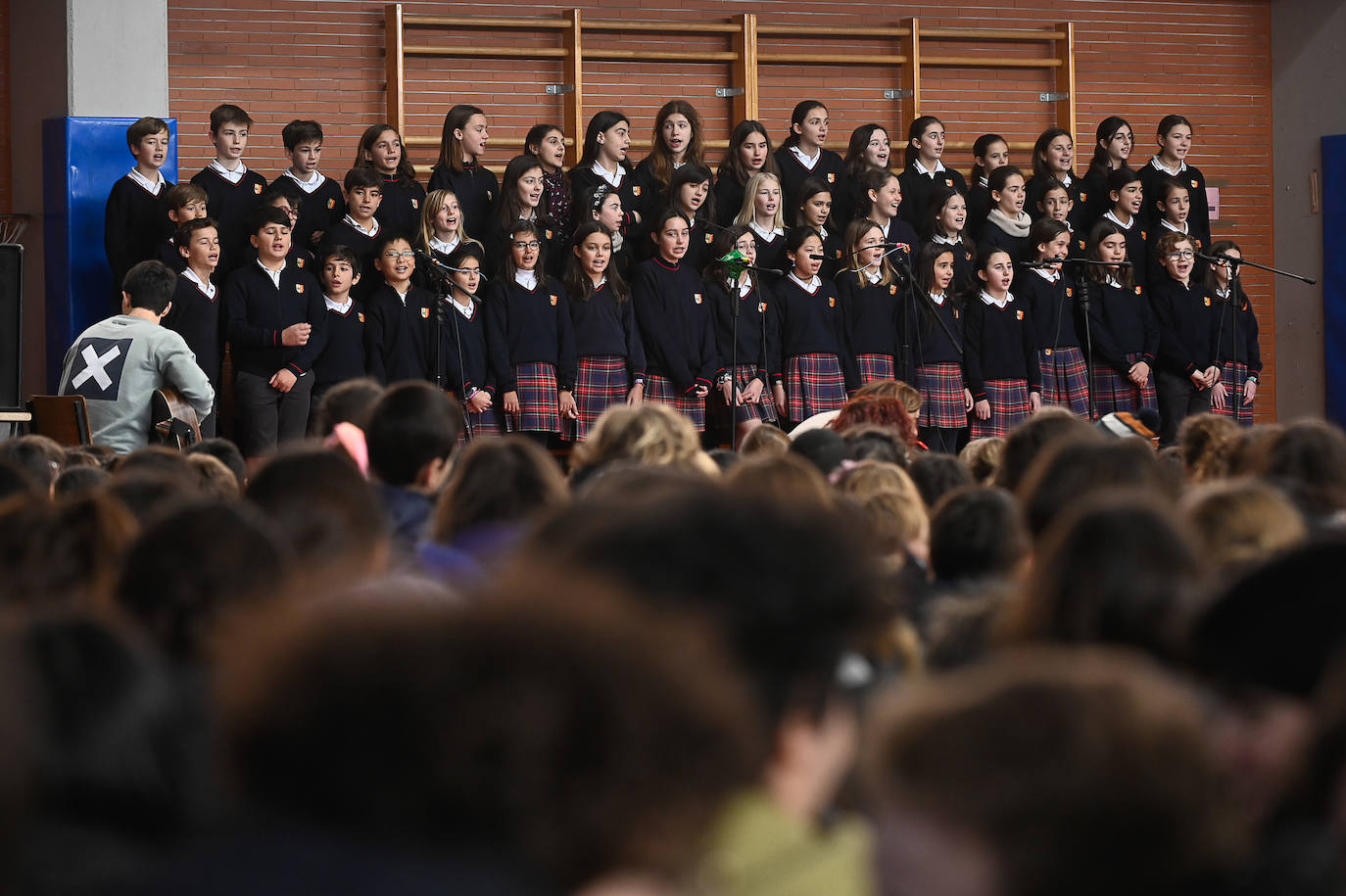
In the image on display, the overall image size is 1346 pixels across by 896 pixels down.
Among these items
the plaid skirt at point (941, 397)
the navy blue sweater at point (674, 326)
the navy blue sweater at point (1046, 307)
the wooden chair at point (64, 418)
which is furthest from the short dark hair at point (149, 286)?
the navy blue sweater at point (1046, 307)

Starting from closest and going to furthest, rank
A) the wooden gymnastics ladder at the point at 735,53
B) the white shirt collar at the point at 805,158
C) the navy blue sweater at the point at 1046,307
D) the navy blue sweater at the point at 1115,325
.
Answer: the navy blue sweater at the point at 1046,307 < the white shirt collar at the point at 805,158 < the navy blue sweater at the point at 1115,325 < the wooden gymnastics ladder at the point at 735,53

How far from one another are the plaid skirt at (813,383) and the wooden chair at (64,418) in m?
3.58

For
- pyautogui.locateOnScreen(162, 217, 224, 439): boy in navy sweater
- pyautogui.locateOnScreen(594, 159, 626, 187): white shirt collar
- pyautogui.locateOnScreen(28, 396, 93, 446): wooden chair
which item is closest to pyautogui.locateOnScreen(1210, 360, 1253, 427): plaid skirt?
pyautogui.locateOnScreen(594, 159, 626, 187): white shirt collar

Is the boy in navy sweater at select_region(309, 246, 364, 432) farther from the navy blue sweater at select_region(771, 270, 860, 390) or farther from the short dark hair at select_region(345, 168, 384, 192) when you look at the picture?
the navy blue sweater at select_region(771, 270, 860, 390)

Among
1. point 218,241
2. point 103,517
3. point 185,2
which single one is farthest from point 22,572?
point 185,2

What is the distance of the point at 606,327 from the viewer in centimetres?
796

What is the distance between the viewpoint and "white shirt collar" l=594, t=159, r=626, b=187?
329 inches

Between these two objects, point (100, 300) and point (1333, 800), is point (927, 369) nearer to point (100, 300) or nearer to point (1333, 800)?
point (100, 300)

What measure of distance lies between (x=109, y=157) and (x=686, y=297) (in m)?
2.98

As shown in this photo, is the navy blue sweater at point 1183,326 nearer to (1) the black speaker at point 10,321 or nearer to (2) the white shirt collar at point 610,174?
(2) the white shirt collar at point 610,174

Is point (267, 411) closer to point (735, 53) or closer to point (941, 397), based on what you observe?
point (941, 397)

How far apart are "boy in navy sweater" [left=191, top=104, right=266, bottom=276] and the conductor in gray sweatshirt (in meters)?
1.59

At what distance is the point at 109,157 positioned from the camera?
7953 millimetres

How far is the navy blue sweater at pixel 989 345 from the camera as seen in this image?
28.1ft
